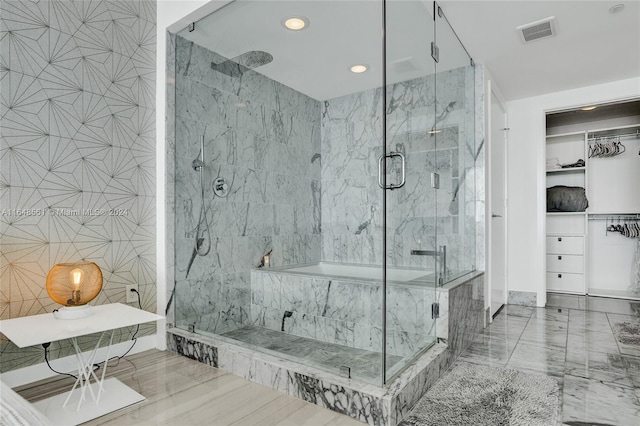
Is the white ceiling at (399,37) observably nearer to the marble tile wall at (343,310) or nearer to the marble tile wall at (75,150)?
the marble tile wall at (75,150)

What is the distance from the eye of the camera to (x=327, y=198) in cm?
341

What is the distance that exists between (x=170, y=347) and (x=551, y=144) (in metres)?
5.01

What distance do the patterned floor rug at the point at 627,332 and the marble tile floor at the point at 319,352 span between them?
2.05m

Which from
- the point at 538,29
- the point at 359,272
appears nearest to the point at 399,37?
the point at 359,272

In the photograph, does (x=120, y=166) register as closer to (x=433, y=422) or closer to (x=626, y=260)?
(x=433, y=422)

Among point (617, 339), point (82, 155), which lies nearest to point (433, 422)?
point (617, 339)

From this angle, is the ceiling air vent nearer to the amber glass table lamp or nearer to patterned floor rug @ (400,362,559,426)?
patterned floor rug @ (400,362,559,426)

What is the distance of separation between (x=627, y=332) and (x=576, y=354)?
34.3 inches

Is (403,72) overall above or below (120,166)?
above

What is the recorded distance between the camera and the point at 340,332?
2.24 m

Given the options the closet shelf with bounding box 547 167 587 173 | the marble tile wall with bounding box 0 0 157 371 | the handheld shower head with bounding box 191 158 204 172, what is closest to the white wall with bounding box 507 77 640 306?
the closet shelf with bounding box 547 167 587 173

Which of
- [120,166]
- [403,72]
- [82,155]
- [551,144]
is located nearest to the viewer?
[403,72]

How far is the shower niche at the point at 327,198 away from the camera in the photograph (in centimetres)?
190

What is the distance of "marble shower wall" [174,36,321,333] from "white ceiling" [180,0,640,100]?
201mm
